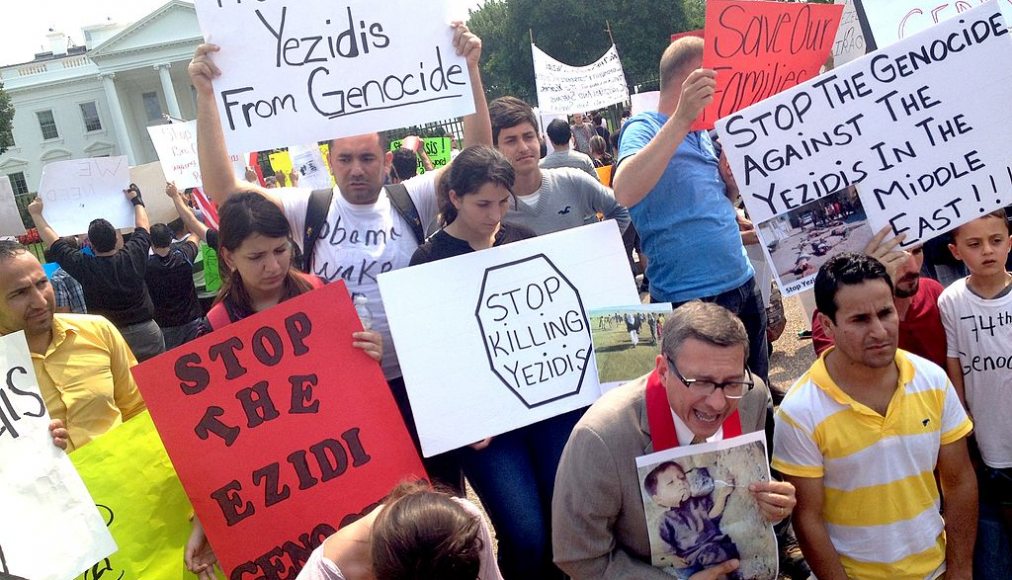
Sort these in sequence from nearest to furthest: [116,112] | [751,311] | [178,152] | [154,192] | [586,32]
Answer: [751,311] < [178,152] < [154,192] < [586,32] < [116,112]

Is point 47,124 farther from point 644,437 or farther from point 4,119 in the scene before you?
point 644,437

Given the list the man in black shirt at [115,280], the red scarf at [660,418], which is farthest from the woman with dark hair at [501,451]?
the man in black shirt at [115,280]

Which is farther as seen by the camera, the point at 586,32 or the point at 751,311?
Answer: the point at 586,32

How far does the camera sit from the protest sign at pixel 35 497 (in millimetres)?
2461

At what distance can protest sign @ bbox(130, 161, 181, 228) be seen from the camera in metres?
8.41

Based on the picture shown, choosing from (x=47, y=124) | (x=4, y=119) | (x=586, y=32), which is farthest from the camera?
(x=47, y=124)

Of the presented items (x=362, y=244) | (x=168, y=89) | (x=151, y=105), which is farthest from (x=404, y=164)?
(x=151, y=105)

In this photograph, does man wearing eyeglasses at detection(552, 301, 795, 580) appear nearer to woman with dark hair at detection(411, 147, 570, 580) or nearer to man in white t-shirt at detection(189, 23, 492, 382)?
woman with dark hair at detection(411, 147, 570, 580)

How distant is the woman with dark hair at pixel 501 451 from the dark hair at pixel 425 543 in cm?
77

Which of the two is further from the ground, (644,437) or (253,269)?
(253,269)

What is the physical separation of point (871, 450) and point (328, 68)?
235 centimetres

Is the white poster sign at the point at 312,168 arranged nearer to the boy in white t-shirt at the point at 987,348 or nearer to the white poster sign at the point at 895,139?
the white poster sign at the point at 895,139

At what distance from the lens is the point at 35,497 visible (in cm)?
250

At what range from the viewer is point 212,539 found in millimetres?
2639
